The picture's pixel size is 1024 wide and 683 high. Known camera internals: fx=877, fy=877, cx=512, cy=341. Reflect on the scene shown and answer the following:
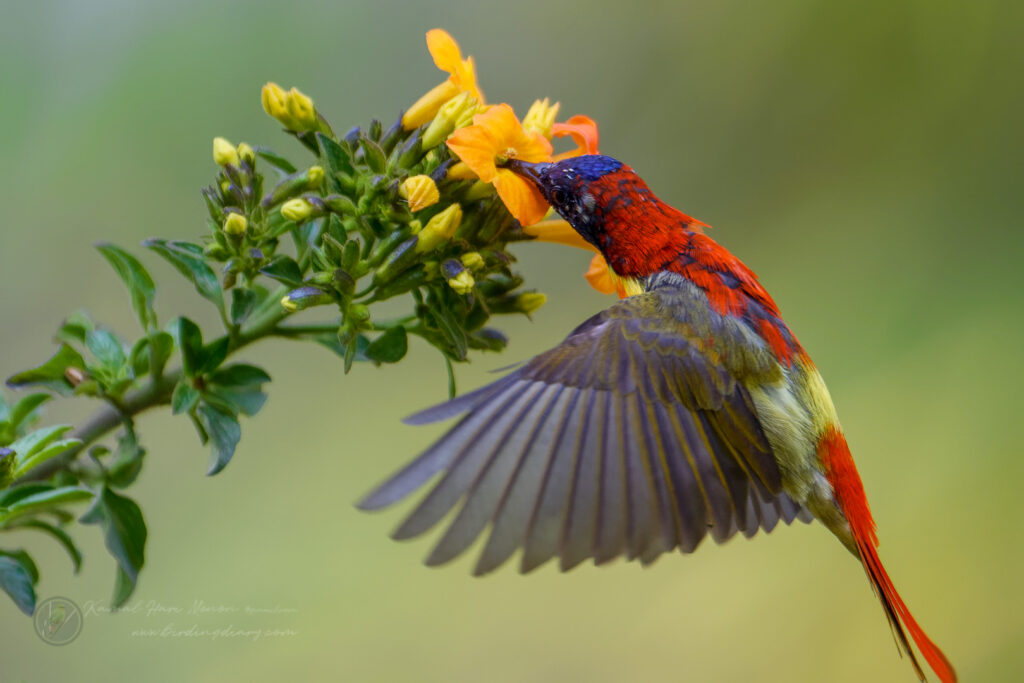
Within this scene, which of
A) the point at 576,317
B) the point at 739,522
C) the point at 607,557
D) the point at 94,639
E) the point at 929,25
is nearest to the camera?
the point at 607,557

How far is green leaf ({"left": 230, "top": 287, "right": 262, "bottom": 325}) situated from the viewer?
1.61 meters

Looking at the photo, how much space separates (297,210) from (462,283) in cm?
33

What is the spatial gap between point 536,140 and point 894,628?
126cm

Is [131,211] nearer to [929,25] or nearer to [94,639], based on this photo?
[94,639]

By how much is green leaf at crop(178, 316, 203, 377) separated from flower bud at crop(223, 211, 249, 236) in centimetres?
18

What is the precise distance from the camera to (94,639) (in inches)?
120

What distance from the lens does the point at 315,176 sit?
65.5 inches

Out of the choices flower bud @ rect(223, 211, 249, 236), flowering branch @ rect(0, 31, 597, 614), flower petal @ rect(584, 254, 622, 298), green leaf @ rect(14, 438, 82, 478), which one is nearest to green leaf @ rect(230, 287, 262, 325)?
flowering branch @ rect(0, 31, 597, 614)

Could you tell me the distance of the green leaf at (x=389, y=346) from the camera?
168cm

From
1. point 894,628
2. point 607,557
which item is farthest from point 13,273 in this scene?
point 894,628

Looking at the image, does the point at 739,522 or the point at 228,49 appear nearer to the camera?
the point at 739,522

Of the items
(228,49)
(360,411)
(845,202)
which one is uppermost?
(845,202)

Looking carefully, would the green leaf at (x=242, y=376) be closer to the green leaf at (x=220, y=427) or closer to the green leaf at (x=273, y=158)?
the green leaf at (x=220, y=427)

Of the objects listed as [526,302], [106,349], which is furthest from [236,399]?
[526,302]
